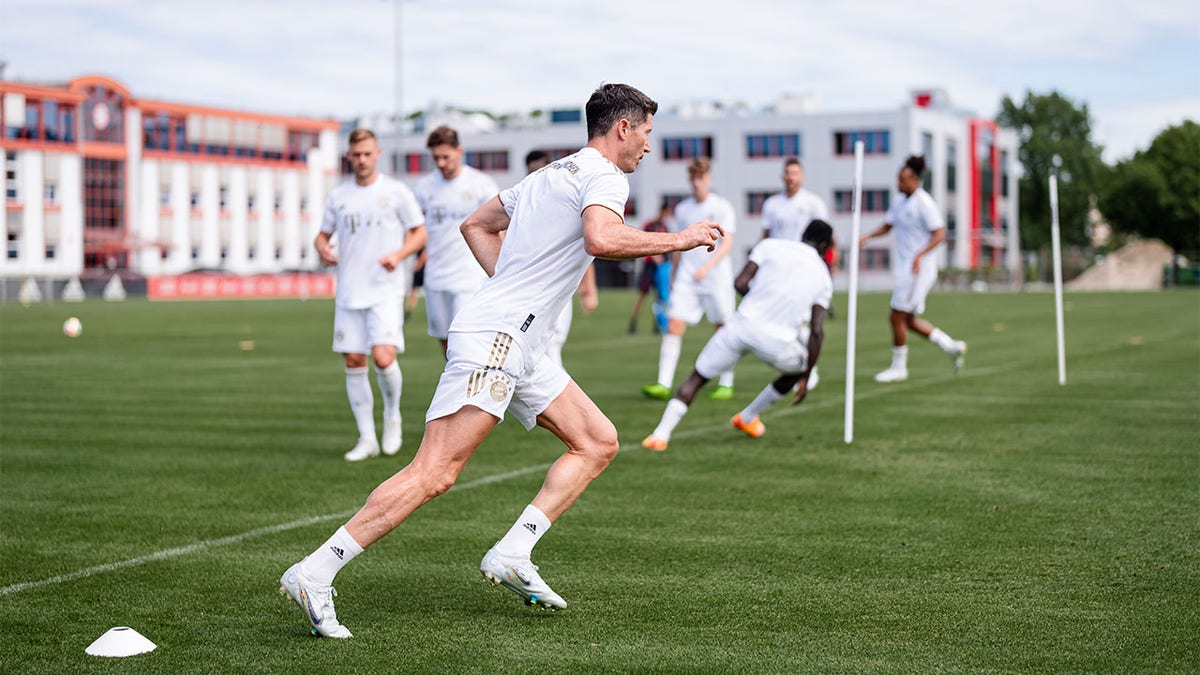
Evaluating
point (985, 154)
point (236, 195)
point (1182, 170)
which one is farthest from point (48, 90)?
point (1182, 170)

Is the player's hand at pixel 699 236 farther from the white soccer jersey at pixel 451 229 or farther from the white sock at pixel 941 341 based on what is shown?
the white sock at pixel 941 341

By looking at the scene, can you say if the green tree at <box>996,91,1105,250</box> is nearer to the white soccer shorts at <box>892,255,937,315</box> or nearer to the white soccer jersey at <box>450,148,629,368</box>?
the white soccer shorts at <box>892,255,937,315</box>

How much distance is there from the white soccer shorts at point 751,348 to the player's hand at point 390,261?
230 cm

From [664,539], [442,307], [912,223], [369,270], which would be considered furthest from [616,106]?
[912,223]

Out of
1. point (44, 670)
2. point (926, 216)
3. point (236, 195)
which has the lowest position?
point (44, 670)

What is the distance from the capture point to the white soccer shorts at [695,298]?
1462 centimetres

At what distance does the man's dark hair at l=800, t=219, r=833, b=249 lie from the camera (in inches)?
412

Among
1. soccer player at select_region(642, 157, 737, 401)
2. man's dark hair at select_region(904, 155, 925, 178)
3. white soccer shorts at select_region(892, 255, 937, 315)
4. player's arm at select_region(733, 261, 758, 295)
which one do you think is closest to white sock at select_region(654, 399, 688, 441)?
player's arm at select_region(733, 261, 758, 295)

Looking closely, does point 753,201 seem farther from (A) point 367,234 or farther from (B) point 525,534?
(B) point 525,534

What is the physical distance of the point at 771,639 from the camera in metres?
5.11

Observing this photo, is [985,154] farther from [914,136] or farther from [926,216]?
[926,216]

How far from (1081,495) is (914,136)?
82332 mm

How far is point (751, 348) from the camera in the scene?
409 inches

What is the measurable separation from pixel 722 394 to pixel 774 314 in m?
3.84
